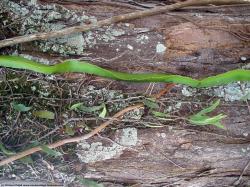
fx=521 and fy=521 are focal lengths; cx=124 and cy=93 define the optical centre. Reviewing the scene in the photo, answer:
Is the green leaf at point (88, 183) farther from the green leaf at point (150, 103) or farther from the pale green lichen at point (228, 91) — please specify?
the pale green lichen at point (228, 91)

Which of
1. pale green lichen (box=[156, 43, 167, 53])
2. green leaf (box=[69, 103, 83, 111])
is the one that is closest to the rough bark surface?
pale green lichen (box=[156, 43, 167, 53])

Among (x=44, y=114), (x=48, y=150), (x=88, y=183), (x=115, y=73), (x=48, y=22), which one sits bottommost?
(x=88, y=183)

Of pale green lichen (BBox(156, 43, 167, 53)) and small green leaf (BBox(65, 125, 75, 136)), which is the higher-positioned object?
pale green lichen (BBox(156, 43, 167, 53))

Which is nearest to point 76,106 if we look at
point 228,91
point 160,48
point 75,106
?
point 75,106

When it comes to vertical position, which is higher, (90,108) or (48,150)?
(90,108)

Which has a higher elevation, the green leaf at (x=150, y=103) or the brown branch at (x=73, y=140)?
the green leaf at (x=150, y=103)

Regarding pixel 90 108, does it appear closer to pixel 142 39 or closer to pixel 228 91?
pixel 142 39

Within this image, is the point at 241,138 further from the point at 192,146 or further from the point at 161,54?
the point at 161,54

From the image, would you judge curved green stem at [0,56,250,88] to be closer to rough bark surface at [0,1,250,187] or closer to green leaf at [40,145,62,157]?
rough bark surface at [0,1,250,187]

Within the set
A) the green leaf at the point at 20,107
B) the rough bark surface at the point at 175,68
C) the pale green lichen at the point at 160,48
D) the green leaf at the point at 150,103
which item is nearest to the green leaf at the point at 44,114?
the green leaf at the point at 20,107

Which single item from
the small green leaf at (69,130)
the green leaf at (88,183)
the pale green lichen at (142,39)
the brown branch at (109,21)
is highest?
the brown branch at (109,21)
